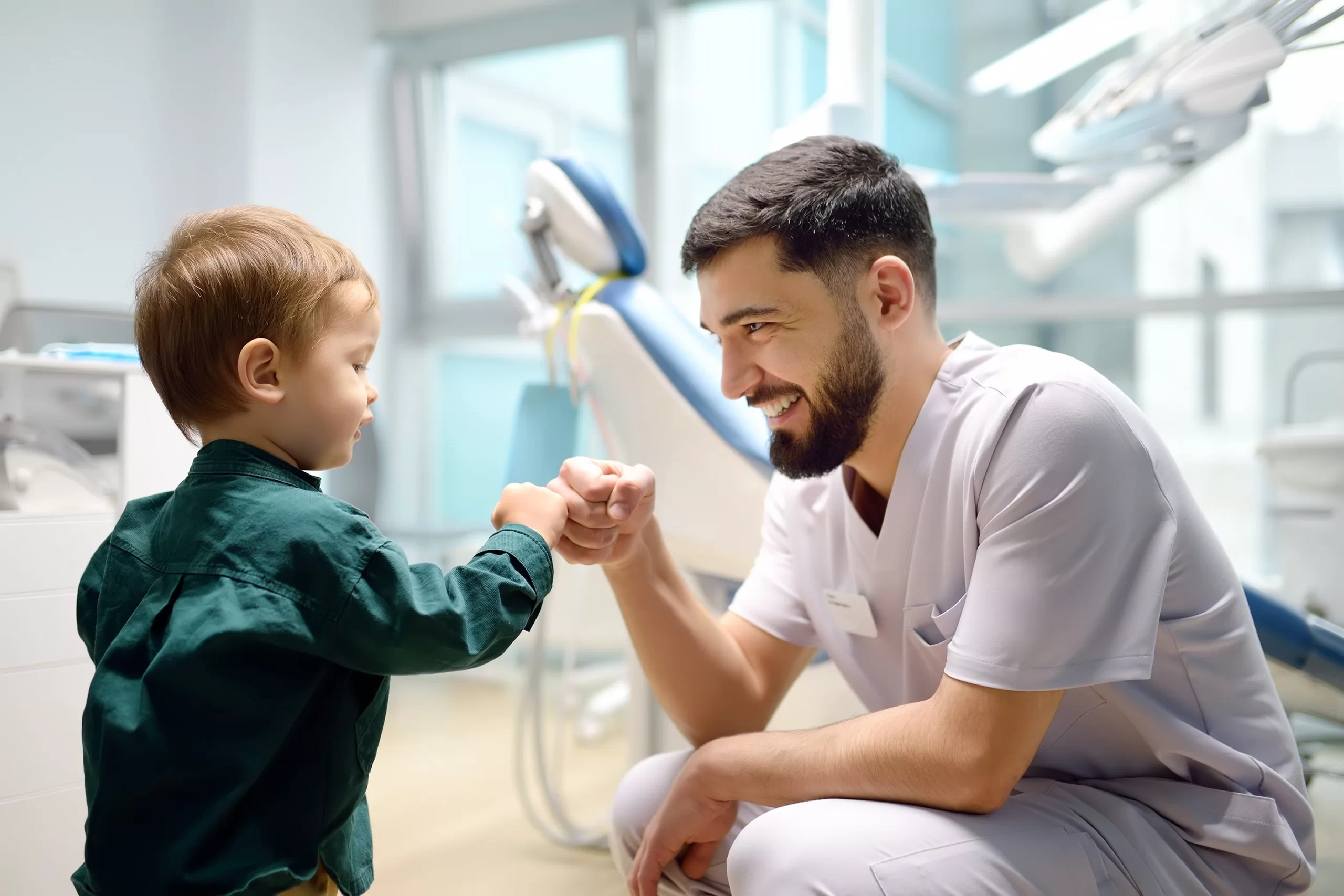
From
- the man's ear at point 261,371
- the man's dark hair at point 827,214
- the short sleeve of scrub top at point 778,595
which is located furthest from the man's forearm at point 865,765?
the man's ear at point 261,371

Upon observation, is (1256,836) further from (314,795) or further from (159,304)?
(159,304)

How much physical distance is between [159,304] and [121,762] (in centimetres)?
39

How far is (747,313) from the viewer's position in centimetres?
A: 111

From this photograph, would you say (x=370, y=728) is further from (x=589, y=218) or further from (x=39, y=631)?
(x=589, y=218)

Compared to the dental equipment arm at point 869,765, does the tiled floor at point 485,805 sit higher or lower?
lower

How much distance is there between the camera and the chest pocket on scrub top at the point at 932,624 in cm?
103

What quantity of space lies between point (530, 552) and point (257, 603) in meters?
0.23

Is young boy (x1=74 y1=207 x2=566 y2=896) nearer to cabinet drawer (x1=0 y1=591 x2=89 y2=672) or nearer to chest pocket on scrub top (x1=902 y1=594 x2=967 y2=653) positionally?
chest pocket on scrub top (x1=902 y1=594 x2=967 y2=653)

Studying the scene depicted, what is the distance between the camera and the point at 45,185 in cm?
280

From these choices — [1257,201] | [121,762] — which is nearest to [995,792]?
[121,762]

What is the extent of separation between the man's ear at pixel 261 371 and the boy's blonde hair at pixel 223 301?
0.03 feet

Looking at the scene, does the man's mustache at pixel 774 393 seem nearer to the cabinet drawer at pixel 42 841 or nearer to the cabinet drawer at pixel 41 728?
the cabinet drawer at pixel 41 728

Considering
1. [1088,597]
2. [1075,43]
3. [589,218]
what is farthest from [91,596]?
[1075,43]

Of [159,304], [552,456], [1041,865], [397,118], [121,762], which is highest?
[397,118]
